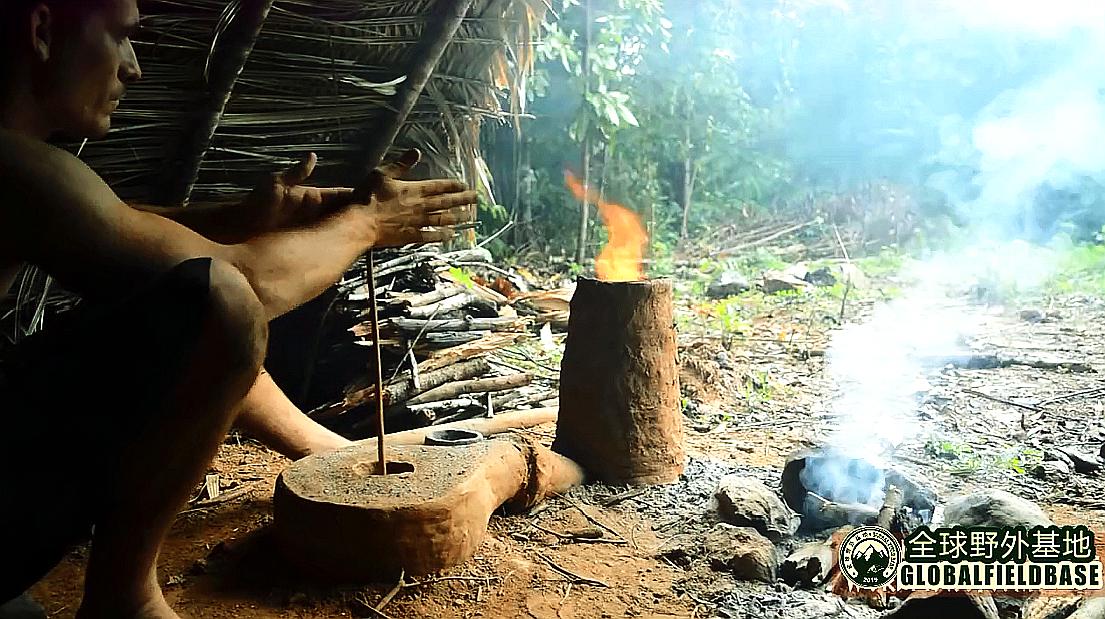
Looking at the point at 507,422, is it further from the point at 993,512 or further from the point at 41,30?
the point at 41,30

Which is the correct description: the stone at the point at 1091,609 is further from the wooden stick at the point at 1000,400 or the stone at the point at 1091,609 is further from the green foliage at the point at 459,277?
the green foliage at the point at 459,277

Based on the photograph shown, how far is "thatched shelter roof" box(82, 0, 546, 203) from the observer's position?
2.74m

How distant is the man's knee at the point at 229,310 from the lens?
1.38m

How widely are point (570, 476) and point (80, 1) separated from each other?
234 centimetres

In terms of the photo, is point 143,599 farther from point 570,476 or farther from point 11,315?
point 11,315

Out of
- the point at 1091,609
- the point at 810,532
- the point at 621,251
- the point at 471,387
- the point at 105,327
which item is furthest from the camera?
the point at 471,387

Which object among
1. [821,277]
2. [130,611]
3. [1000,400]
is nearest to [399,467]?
[130,611]

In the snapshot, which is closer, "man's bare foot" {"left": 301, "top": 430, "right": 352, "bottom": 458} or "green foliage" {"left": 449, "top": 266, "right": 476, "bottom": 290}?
"man's bare foot" {"left": 301, "top": 430, "right": 352, "bottom": 458}

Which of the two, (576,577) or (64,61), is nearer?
(64,61)

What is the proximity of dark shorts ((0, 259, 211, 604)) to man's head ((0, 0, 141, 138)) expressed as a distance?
17.7 inches

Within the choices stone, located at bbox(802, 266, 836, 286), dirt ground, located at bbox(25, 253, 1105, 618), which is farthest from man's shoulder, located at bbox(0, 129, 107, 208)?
stone, located at bbox(802, 266, 836, 286)

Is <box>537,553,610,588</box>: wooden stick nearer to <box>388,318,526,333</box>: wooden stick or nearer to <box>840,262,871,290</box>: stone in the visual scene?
<box>388,318,526,333</box>: wooden stick

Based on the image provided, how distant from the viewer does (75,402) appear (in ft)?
4.26

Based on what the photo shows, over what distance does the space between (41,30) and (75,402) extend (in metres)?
0.72
